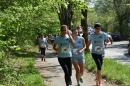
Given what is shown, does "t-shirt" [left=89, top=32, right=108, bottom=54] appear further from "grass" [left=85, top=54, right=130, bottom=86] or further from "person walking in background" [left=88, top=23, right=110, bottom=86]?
"grass" [left=85, top=54, right=130, bottom=86]

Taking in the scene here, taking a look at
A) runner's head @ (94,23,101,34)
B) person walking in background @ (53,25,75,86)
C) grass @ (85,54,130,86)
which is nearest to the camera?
person walking in background @ (53,25,75,86)

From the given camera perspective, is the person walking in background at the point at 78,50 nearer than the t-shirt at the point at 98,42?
Yes

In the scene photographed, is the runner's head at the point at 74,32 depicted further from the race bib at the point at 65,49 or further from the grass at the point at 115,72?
the grass at the point at 115,72

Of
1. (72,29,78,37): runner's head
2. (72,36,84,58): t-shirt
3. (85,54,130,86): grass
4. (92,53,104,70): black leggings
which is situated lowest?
(85,54,130,86): grass

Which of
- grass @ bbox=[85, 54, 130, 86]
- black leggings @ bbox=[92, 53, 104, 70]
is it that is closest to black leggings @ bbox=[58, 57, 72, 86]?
black leggings @ bbox=[92, 53, 104, 70]

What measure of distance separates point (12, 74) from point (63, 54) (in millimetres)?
1519

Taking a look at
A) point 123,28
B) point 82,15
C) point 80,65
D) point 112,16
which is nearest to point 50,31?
point 82,15

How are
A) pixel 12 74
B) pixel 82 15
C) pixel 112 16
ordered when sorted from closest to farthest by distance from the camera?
pixel 12 74 < pixel 82 15 < pixel 112 16

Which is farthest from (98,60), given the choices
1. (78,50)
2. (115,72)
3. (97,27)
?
(115,72)

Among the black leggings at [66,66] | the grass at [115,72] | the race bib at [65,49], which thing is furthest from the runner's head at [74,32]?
the grass at [115,72]

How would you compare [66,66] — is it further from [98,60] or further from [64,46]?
[98,60]

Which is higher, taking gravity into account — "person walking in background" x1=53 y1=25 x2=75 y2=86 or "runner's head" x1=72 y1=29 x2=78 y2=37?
"runner's head" x1=72 y1=29 x2=78 y2=37

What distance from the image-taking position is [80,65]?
28.7ft

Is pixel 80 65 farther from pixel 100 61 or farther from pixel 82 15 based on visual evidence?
pixel 82 15
